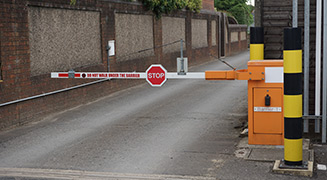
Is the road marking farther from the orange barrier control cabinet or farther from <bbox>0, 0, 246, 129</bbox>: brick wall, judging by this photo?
<bbox>0, 0, 246, 129</bbox>: brick wall

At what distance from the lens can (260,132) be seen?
26.3 feet

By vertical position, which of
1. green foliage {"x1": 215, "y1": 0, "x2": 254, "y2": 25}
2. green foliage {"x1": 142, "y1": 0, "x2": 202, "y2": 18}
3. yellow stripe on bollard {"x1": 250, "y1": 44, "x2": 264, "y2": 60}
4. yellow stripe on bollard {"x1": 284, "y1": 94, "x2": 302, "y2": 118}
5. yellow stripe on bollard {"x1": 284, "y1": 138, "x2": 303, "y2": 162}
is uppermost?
green foliage {"x1": 215, "y1": 0, "x2": 254, "y2": 25}

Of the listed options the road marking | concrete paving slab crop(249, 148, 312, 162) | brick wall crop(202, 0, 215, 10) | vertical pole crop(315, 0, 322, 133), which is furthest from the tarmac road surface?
brick wall crop(202, 0, 215, 10)

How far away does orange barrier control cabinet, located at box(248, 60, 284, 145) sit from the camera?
7699 mm

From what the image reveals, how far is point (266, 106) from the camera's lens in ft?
25.9

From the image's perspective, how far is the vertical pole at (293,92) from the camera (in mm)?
6324

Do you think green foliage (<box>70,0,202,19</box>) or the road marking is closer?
the road marking

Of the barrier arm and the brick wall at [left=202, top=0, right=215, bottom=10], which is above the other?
the brick wall at [left=202, top=0, right=215, bottom=10]

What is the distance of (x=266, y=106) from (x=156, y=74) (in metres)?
1.83

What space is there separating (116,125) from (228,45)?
88.8 ft

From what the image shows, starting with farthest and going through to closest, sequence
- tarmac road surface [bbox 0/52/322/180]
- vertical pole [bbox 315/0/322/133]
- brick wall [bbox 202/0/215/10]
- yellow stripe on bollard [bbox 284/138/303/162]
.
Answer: brick wall [bbox 202/0/215/10] < vertical pole [bbox 315/0/322/133] < tarmac road surface [bbox 0/52/322/180] < yellow stripe on bollard [bbox 284/138/303/162]

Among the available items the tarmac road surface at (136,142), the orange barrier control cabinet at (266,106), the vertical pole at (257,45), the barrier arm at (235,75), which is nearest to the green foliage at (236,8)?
the tarmac road surface at (136,142)

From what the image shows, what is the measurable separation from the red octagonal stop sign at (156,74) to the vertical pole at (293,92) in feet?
6.00

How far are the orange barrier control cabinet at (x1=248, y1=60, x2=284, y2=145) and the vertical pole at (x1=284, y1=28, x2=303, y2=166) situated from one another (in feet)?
4.05
